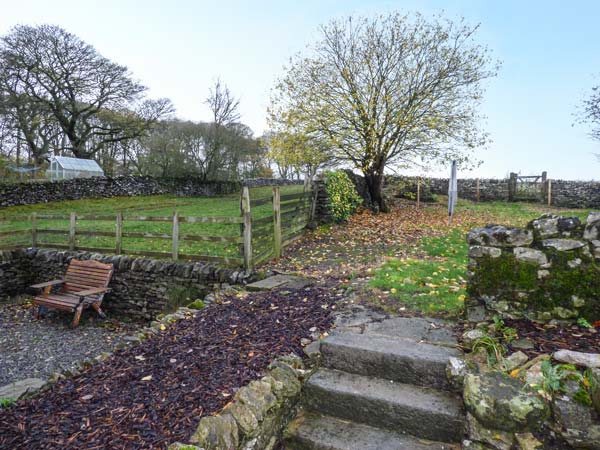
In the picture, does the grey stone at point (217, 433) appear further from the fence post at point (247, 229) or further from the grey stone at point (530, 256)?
the fence post at point (247, 229)

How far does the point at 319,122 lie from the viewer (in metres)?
12.6

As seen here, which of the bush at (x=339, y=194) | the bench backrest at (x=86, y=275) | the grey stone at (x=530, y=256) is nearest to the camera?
the grey stone at (x=530, y=256)

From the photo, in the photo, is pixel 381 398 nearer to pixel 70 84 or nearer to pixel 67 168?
pixel 67 168

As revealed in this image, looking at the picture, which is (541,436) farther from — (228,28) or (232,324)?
(228,28)

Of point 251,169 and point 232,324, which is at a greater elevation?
point 251,169

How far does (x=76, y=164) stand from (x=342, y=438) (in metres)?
26.1

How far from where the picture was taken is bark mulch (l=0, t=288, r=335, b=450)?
8.09 ft

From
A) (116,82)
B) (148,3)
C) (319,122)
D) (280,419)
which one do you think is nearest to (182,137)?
(116,82)

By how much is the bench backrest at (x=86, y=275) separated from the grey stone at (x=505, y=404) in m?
7.01

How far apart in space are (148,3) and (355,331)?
8.08 m

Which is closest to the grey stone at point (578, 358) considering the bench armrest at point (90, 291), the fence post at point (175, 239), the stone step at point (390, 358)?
the stone step at point (390, 358)

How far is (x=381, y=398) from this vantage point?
2.76 m

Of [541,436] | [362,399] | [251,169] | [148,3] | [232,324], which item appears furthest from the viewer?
[251,169]

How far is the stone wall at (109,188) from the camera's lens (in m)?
17.3
